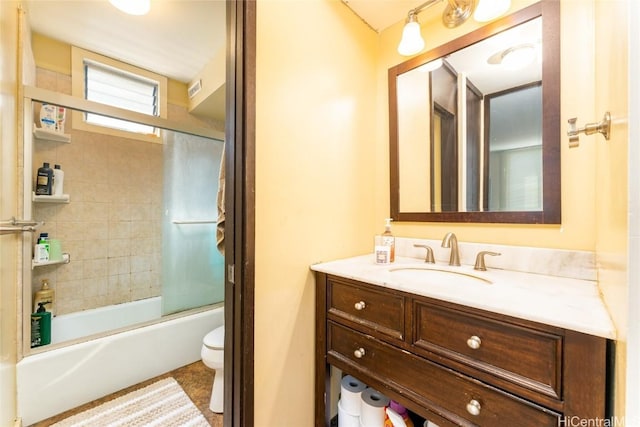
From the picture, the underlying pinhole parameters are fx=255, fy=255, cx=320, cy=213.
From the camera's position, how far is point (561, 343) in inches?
23.2

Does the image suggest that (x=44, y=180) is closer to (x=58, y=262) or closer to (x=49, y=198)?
(x=49, y=198)

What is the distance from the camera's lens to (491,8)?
1.02 metres

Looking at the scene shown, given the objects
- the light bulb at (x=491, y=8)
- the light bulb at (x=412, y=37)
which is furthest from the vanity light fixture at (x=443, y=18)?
the light bulb at (x=491, y=8)

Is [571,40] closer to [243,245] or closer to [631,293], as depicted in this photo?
[631,293]

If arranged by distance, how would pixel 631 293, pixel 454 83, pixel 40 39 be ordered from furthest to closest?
1. pixel 40 39
2. pixel 454 83
3. pixel 631 293

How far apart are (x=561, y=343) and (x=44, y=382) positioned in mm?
2203

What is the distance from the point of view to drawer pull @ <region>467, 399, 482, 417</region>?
0.70 m

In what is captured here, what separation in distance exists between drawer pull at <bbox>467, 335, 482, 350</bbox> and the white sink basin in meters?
0.21

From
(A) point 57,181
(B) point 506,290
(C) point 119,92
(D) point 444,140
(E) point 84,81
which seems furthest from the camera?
(C) point 119,92

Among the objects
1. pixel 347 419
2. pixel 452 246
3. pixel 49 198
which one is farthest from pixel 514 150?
pixel 49 198

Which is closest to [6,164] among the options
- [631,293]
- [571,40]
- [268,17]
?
[268,17]

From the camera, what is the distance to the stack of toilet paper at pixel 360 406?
1027 mm

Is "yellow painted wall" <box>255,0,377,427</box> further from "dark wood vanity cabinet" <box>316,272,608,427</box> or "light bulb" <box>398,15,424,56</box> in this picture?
"light bulb" <box>398,15,424,56</box>

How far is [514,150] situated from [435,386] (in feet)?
3.19
